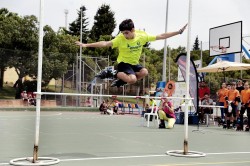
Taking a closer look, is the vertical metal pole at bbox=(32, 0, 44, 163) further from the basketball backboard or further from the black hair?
the basketball backboard

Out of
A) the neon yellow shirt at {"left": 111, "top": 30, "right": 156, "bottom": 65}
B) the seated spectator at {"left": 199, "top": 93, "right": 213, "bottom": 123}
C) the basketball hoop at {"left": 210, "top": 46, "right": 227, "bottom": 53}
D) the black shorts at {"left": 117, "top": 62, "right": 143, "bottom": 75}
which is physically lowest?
the seated spectator at {"left": 199, "top": 93, "right": 213, "bottom": 123}

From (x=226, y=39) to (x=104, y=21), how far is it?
14133mm

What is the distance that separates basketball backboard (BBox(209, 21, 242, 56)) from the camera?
18766 mm

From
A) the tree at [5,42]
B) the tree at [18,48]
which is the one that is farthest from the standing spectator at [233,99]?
the tree at [5,42]

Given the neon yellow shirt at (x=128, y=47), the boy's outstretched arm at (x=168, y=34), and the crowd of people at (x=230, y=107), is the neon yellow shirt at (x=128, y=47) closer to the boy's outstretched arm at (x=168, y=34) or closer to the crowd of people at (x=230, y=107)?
the boy's outstretched arm at (x=168, y=34)

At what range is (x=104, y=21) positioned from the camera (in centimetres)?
670

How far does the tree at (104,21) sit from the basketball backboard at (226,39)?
13214 mm

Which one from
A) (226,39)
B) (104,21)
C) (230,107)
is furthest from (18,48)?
(104,21)

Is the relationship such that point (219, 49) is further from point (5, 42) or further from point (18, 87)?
point (5, 42)

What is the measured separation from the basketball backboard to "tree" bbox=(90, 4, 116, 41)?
13.2 meters

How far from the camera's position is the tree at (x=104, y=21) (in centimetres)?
666

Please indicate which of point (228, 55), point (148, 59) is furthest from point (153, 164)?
point (148, 59)

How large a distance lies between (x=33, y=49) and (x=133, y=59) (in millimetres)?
20762

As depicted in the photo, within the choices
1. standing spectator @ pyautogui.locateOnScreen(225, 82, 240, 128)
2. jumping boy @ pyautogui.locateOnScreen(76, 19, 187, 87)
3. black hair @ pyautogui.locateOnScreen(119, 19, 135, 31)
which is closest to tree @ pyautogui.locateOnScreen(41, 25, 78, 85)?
standing spectator @ pyautogui.locateOnScreen(225, 82, 240, 128)
